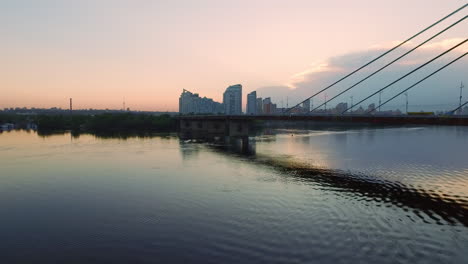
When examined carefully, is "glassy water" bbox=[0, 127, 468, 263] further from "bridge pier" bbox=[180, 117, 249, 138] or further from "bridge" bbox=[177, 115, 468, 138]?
"bridge pier" bbox=[180, 117, 249, 138]

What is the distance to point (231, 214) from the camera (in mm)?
21000

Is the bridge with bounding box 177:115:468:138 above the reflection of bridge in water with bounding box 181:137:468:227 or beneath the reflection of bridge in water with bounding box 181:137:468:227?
above

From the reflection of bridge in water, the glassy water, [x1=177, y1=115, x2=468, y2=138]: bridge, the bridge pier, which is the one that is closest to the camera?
the glassy water

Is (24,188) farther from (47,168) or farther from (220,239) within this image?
(220,239)

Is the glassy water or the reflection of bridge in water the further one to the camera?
the reflection of bridge in water

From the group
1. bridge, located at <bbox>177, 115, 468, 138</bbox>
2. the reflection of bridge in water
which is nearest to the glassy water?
the reflection of bridge in water

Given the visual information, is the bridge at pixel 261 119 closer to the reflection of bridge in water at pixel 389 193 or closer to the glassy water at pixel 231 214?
the glassy water at pixel 231 214

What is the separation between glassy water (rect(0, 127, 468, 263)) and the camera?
15.3m

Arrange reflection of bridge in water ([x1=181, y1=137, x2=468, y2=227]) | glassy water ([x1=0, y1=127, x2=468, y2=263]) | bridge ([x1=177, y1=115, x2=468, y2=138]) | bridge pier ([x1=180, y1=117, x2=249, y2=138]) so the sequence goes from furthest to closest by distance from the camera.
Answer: bridge pier ([x1=180, y1=117, x2=249, y2=138]) < bridge ([x1=177, y1=115, x2=468, y2=138]) < reflection of bridge in water ([x1=181, y1=137, x2=468, y2=227]) < glassy water ([x1=0, y1=127, x2=468, y2=263])

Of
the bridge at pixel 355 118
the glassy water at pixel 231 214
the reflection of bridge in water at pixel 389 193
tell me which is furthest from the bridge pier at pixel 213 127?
the glassy water at pixel 231 214

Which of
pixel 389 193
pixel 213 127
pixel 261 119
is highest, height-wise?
pixel 261 119

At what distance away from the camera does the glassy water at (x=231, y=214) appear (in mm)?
15305

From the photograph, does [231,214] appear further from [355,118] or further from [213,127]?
[213,127]

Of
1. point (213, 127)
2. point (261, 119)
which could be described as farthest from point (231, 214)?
point (213, 127)
